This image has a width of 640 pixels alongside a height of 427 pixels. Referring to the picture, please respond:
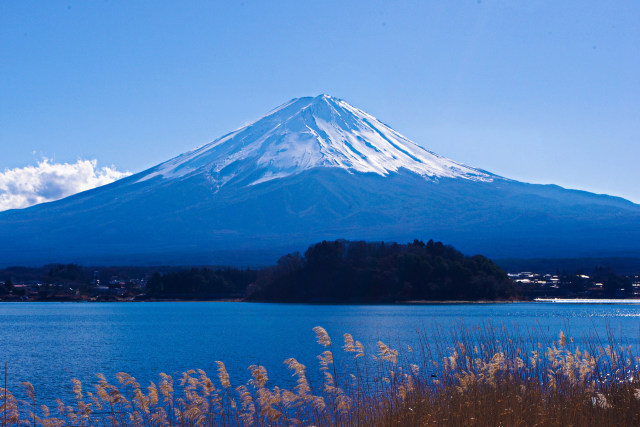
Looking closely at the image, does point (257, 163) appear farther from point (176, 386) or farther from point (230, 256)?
point (176, 386)

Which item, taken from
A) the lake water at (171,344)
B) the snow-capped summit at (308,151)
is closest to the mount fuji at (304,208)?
the snow-capped summit at (308,151)

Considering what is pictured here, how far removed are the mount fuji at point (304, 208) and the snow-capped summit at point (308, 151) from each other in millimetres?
417

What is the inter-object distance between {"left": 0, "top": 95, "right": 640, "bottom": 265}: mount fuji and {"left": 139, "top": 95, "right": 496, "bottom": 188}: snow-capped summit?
0.42 meters

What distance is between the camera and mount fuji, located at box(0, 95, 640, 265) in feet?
425

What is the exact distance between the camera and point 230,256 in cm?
12419

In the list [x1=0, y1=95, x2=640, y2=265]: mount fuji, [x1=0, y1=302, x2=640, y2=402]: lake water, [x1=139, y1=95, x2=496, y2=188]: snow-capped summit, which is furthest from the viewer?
[x1=139, y1=95, x2=496, y2=188]: snow-capped summit

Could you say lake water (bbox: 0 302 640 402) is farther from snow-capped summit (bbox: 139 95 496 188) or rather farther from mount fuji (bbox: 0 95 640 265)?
snow-capped summit (bbox: 139 95 496 188)

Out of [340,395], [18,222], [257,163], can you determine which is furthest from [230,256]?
[340,395]

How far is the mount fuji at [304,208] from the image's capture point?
130 meters

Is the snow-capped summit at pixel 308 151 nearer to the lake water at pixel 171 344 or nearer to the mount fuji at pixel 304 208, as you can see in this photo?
the mount fuji at pixel 304 208

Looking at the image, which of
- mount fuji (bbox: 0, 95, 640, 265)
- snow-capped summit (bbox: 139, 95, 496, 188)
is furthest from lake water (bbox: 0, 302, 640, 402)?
snow-capped summit (bbox: 139, 95, 496, 188)

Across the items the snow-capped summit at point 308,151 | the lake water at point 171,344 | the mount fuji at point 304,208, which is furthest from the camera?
the snow-capped summit at point 308,151

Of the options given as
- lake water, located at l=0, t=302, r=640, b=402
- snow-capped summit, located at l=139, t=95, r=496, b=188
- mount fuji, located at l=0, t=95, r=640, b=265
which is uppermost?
snow-capped summit, located at l=139, t=95, r=496, b=188

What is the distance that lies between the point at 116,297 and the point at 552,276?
1846 inches
